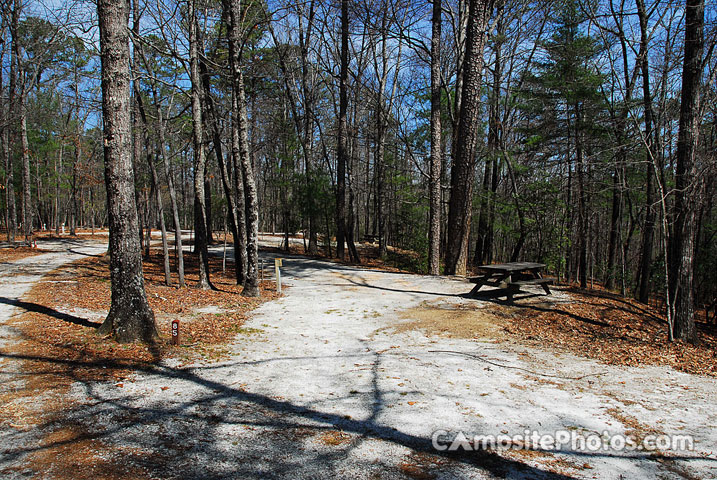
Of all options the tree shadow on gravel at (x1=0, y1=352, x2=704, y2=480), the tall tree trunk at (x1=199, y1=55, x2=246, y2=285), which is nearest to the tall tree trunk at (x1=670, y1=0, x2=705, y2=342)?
the tree shadow on gravel at (x1=0, y1=352, x2=704, y2=480)

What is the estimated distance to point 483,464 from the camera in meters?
3.19

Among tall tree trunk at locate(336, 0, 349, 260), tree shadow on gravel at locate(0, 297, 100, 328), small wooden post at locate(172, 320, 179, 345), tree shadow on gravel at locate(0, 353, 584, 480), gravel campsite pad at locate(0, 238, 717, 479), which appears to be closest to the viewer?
tree shadow on gravel at locate(0, 353, 584, 480)

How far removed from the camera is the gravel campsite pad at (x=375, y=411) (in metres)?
3.14

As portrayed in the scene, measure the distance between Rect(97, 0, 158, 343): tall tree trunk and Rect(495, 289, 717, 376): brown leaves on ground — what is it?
21.2 ft

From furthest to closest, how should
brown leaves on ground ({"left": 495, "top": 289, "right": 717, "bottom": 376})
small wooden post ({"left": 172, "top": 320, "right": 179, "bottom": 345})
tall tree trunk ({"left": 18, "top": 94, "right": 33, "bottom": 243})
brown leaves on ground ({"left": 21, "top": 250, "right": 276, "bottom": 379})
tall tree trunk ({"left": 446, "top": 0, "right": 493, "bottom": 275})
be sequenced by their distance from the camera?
tall tree trunk ({"left": 18, "top": 94, "right": 33, "bottom": 243}), tall tree trunk ({"left": 446, "top": 0, "right": 493, "bottom": 275}), brown leaves on ground ({"left": 495, "top": 289, "right": 717, "bottom": 376}), small wooden post ({"left": 172, "top": 320, "right": 179, "bottom": 345}), brown leaves on ground ({"left": 21, "top": 250, "right": 276, "bottom": 379})

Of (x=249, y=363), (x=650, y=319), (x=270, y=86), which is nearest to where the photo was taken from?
(x=249, y=363)

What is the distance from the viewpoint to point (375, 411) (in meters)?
4.14

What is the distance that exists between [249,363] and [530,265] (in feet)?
24.9

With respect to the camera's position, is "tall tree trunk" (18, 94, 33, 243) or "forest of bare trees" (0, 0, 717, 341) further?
"tall tree trunk" (18, 94, 33, 243)

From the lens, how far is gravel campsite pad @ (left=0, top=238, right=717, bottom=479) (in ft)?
10.3

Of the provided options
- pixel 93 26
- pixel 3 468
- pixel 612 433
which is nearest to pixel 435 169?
pixel 93 26

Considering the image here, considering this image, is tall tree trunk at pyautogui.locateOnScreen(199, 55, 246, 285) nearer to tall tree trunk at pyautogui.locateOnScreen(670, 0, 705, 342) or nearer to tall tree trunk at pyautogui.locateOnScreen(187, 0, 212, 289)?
tall tree trunk at pyautogui.locateOnScreen(187, 0, 212, 289)

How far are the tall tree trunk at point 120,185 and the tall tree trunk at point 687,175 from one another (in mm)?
9390

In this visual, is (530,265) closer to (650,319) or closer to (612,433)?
(650,319)
